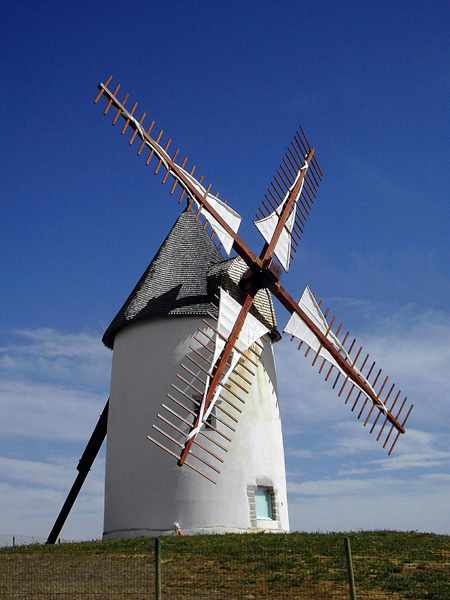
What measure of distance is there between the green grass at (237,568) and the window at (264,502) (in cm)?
225

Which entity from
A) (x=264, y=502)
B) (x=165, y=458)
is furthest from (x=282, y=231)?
(x=264, y=502)

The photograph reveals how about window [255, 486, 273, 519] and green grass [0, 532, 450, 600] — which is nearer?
green grass [0, 532, 450, 600]

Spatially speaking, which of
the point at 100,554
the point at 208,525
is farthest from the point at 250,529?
the point at 100,554

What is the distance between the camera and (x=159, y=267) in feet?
65.2

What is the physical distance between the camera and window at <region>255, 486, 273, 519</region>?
1780cm

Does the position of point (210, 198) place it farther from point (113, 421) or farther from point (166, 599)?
Answer: point (166, 599)

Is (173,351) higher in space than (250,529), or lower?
higher

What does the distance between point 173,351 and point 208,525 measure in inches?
166

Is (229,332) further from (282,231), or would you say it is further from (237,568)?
(237,568)

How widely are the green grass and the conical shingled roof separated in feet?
18.7

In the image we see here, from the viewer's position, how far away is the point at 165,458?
17359 millimetres

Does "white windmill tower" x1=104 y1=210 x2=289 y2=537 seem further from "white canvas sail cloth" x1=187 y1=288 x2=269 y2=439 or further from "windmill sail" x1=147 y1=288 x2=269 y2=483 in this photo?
"white canvas sail cloth" x1=187 y1=288 x2=269 y2=439

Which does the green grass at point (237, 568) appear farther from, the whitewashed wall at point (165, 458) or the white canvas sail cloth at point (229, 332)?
the white canvas sail cloth at point (229, 332)

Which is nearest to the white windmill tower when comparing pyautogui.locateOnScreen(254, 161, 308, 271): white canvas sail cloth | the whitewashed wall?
the whitewashed wall
